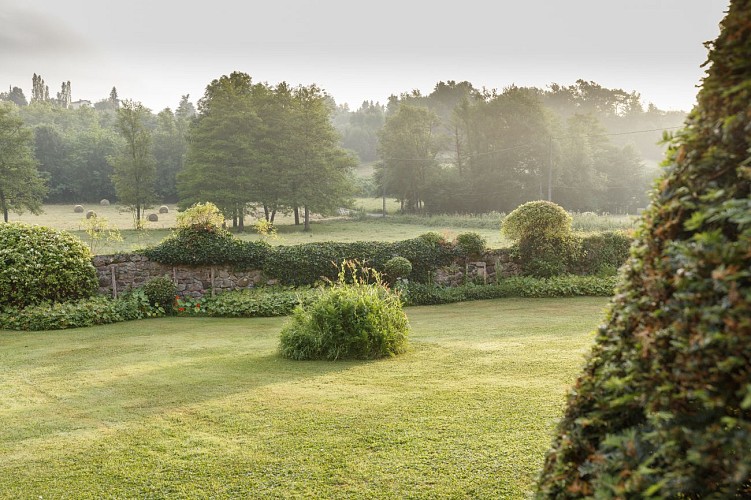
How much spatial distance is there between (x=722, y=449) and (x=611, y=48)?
23399 millimetres

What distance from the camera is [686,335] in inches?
68.6

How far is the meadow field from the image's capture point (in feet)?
112

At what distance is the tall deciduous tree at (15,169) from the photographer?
39.4 metres

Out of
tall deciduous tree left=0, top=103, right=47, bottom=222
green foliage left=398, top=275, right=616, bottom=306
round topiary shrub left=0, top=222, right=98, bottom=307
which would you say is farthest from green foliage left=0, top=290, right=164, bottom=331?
tall deciduous tree left=0, top=103, right=47, bottom=222

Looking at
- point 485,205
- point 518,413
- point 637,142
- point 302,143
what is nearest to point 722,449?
point 518,413

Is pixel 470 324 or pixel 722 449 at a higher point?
pixel 722 449

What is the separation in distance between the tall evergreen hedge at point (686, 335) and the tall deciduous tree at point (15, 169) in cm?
4462

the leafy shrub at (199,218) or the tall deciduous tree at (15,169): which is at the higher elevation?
the tall deciduous tree at (15,169)

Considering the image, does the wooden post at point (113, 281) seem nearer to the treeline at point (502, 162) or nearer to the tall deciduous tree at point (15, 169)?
the tall deciduous tree at point (15, 169)

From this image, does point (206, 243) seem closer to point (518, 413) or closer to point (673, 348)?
point (518, 413)

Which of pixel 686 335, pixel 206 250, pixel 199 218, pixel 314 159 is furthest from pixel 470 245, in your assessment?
pixel 314 159

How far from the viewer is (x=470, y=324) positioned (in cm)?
1143

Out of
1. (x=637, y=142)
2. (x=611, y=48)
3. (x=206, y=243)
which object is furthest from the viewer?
(x=637, y=142)

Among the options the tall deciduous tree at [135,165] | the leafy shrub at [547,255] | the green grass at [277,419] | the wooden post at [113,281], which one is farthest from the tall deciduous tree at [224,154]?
the green grass at [277,419]
